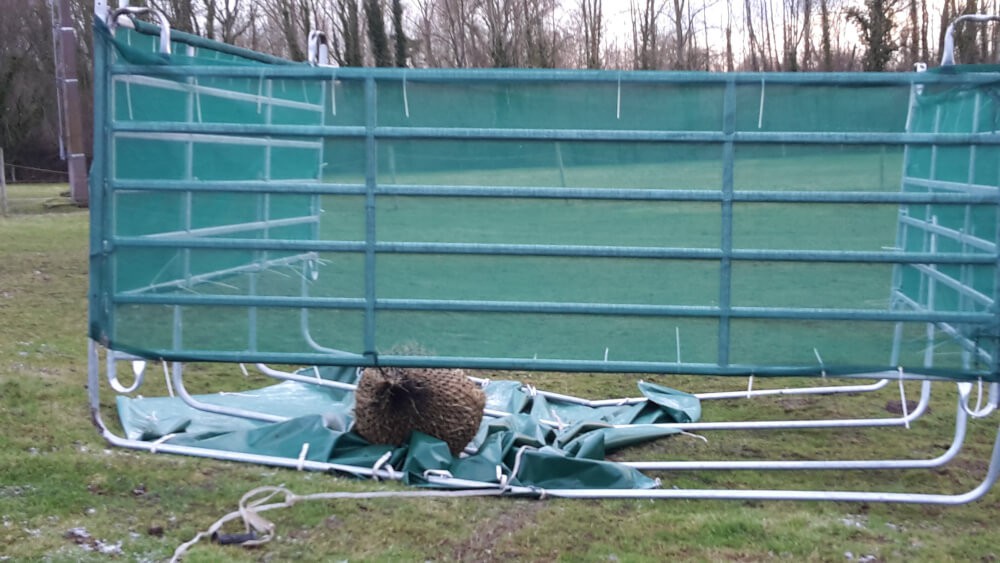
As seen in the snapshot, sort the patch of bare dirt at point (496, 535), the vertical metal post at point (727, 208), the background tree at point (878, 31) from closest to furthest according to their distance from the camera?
the patch of bare dirt at point (496, 535)
the vertical metal post at point (727, 208)
the background tree at point (878, 31)

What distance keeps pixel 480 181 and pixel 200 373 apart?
13.6ft

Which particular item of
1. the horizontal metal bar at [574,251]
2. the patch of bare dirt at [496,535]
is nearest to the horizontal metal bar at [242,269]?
the horizontal metal bar at [574,251]

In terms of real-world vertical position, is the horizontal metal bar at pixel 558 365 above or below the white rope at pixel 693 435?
above

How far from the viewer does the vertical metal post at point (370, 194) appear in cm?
471

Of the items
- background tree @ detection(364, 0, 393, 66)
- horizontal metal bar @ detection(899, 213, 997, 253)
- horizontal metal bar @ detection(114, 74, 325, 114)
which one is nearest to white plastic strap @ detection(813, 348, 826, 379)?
horizontal metal bar @ detection(899, 213, 997, 253)

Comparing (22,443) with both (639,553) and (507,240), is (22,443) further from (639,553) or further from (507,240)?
(639,553)

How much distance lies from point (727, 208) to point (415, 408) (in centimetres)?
203

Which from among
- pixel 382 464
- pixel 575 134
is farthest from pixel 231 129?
pixel 382 464

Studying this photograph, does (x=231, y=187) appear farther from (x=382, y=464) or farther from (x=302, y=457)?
(x=382, y=464)

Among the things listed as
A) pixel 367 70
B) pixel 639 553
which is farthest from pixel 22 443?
pixel 639 553

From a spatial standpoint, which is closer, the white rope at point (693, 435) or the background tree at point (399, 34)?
the white rope at point (693, 435)

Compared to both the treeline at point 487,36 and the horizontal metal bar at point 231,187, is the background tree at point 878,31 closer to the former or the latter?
the treeline at point 487,36

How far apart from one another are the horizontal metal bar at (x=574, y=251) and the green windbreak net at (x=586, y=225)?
0.03 ft

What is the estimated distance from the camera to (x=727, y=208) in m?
4.60
